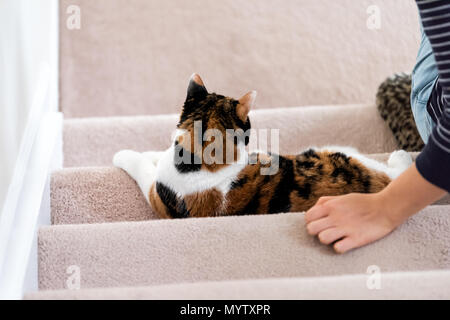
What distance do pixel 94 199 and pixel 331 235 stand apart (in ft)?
1.94

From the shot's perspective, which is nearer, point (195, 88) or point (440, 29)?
point (440, 29)

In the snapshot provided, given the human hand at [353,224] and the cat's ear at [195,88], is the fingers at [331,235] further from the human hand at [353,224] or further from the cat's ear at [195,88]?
the cat's ear at [195,88]

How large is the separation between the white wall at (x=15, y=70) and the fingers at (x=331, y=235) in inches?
22.3

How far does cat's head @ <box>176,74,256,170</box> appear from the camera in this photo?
1.16 metres

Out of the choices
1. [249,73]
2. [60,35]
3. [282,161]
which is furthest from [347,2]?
[282,161]

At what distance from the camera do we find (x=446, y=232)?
0.95 meters

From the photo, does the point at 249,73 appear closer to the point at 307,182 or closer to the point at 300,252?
the point at 307,182

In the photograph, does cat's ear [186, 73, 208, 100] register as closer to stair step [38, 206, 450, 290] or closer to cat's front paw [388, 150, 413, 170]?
stair step [38, 206, 450, 290]

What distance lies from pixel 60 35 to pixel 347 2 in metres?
1.39

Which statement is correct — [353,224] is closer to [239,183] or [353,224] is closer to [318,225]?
[318,225]

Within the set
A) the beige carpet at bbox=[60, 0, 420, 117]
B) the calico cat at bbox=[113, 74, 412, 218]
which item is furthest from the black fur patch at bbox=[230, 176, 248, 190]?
the beige carpet at bbox=[60, 0, 420, 117]

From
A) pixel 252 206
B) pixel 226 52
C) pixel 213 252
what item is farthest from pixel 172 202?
pixel 226 52

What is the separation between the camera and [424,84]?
1.18m

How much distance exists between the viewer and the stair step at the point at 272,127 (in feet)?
5.61
